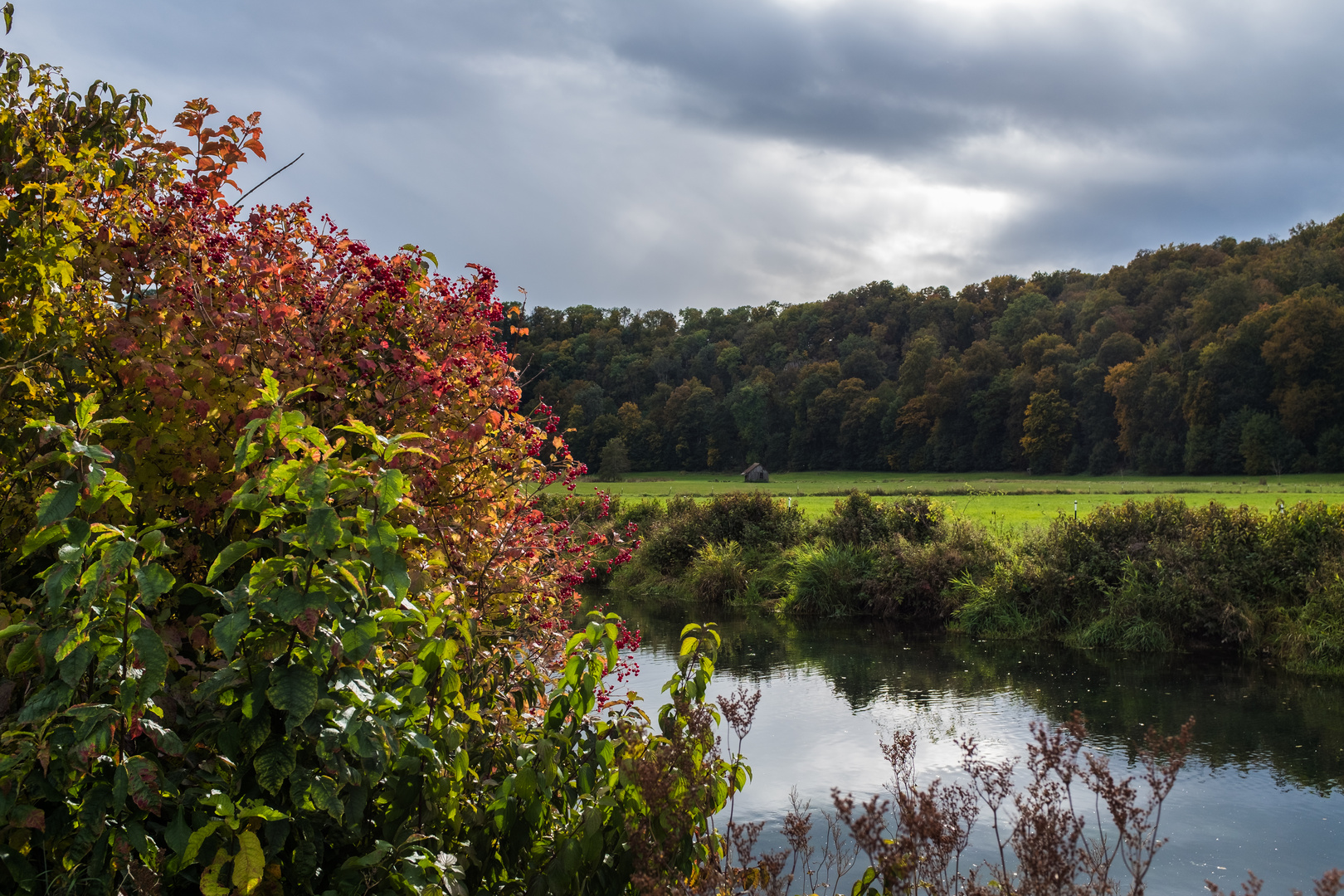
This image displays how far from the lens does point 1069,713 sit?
36.4ft

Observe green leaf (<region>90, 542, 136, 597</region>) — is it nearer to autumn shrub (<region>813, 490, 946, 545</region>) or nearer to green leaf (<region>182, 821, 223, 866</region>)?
green leaf (<region>182, 821, 223, 866</region>)

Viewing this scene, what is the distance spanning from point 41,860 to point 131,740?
448 mm

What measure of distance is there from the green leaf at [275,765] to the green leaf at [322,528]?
0.54 metres

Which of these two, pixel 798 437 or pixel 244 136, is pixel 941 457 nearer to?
pixel 798 437

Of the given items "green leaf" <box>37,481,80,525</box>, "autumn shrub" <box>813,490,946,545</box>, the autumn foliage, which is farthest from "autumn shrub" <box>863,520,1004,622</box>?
"green leaf" <box>37,481,80,525</box>

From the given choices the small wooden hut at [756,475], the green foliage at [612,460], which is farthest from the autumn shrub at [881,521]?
the small wooden hut at [756,475]

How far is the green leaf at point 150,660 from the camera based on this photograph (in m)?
2.15

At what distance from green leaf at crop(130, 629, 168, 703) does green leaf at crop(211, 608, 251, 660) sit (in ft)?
0.40

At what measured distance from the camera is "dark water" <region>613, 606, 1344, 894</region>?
7.51 m

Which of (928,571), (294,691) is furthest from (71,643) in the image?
(928,571)

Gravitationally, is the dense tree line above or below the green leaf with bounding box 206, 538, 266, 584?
above

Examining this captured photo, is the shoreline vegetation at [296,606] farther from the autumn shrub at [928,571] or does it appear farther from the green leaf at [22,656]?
the autumn shrub at [928,571]

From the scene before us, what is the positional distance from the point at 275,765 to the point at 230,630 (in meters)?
0.37

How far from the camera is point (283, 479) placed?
2318 millimetres
